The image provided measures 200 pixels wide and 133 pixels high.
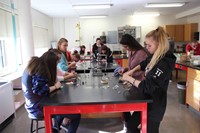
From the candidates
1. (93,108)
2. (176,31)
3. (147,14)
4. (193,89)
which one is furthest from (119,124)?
(176,31)

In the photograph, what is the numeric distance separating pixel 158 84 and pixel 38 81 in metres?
1.19

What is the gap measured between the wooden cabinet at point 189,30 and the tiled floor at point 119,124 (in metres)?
5.52

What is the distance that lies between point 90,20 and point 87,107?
7793 mm

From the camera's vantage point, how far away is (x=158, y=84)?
5.26 ft

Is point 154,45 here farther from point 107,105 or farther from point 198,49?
point 198,49

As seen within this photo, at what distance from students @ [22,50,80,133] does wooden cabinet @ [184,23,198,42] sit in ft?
25.1

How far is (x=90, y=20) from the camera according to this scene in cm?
898

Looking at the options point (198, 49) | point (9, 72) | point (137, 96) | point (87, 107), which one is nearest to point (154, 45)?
point (137, 96)

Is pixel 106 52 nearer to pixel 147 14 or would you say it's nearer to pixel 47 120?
Answer: pixel 47 120

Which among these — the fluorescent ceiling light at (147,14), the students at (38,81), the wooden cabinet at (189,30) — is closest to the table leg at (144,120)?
the students at (38,81)

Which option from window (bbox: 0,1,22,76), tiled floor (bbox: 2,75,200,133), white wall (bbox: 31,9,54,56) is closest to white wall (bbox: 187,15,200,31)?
tiled floor (bbox: 2,75,200,133)

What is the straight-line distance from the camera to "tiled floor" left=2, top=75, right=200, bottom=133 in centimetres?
279

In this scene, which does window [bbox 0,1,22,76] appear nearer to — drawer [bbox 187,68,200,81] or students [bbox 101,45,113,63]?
students [bbox 101,45,113,63]

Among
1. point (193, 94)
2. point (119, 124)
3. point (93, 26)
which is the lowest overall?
point (119, 124)
